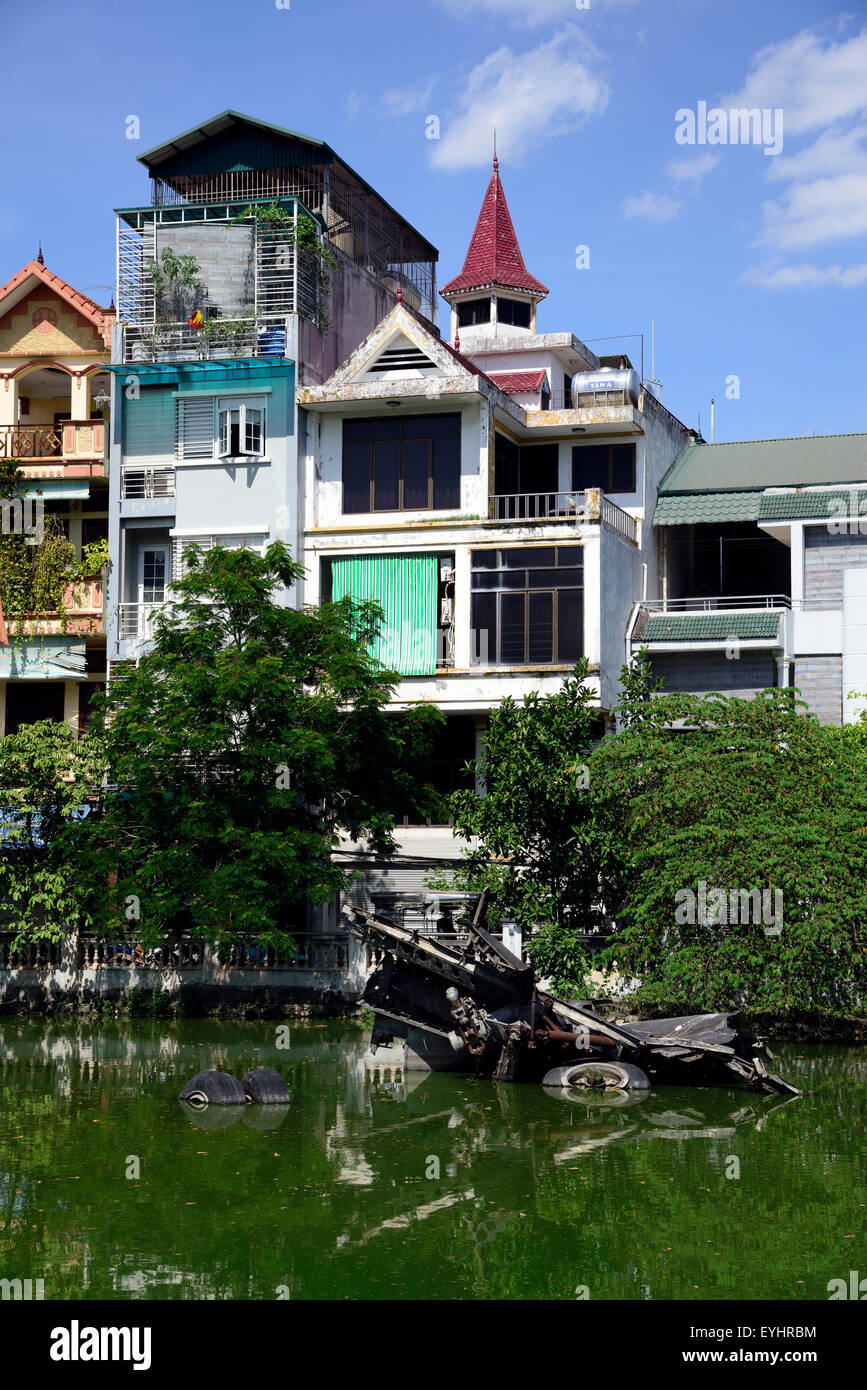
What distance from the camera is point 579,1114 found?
19.0m

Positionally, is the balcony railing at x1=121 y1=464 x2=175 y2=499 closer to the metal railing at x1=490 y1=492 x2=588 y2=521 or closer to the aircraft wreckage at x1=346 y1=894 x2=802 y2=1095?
the metal railing at x1=490 y1=492 x2=588 y2=521

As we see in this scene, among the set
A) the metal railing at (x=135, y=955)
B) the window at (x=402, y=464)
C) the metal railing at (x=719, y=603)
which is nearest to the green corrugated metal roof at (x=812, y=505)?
the metal railing at (x=719, y=603)

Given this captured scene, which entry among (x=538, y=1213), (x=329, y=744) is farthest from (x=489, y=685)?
(x=538, y=1213)

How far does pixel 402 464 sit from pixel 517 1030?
50.8ft

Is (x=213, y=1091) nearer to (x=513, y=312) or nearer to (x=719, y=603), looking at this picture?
(x=719, y=603)

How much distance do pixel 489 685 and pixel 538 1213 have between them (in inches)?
708

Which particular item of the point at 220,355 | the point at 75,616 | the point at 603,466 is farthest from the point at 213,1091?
the point at 603,466

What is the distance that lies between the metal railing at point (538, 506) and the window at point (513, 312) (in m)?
8.72

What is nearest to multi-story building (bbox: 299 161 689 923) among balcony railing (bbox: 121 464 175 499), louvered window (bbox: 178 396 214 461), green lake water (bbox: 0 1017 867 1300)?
louvered window (bbox: 178 396 214 461)

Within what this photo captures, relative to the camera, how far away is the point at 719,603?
37.4 metres

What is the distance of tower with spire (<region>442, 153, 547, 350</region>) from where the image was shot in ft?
137

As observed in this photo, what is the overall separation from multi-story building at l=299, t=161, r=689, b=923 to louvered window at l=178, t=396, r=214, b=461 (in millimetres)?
2193

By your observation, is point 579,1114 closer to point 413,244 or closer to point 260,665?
point 260,665

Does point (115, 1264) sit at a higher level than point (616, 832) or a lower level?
lower
